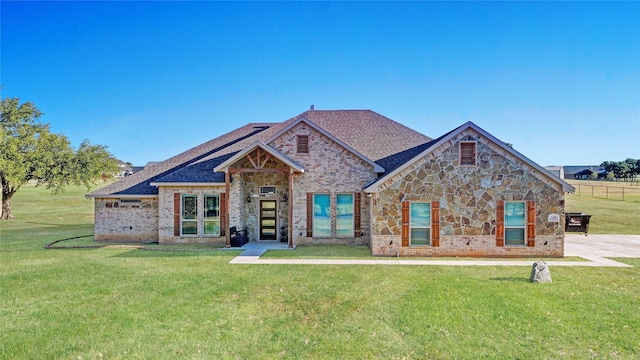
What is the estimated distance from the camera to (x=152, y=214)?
1791 cm

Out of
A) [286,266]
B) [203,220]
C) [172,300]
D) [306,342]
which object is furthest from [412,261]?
[203,220]

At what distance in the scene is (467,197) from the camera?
45.9 feet

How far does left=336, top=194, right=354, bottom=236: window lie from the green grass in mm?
4628

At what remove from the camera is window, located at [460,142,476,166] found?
1401 cm

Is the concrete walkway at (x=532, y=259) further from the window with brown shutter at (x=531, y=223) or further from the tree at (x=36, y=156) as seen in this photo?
the tree at (x=36, y=156)

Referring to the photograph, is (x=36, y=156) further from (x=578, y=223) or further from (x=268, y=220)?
(x=578, y=223)

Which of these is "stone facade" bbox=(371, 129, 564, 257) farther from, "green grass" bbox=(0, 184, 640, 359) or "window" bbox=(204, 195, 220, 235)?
"window" bbox=(204, 195, 220, 235)

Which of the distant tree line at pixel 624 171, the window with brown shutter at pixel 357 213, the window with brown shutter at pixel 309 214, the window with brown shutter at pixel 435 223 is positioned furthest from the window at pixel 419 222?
the distant tree line at pixel 624 171

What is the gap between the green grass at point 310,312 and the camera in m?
6.32

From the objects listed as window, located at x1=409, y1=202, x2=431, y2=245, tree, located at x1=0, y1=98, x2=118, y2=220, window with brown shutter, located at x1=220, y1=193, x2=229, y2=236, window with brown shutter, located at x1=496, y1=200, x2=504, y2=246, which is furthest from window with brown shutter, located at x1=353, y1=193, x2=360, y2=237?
tree, located at x1=0, y1=98, x2=118, y2=220

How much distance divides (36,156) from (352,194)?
28.5m

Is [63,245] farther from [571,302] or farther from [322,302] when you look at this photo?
[571,302]

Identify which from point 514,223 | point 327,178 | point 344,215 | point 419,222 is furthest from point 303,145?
point 514,223

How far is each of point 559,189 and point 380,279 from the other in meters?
8.99
